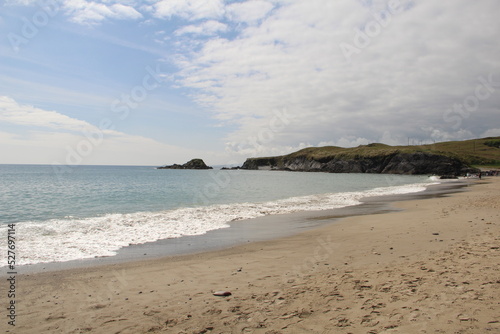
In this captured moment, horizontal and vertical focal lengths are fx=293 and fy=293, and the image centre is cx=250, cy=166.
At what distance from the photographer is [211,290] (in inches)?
273

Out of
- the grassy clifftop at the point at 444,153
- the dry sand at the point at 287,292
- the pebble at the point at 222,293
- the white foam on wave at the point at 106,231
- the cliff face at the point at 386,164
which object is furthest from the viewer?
the grassy clifftop at the point at 444,153

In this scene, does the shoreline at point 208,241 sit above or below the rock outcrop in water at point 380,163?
below

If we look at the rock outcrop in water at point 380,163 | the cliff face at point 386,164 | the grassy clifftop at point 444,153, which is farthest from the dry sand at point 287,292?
the grassy clifftop at point 444,153

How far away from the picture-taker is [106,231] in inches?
601

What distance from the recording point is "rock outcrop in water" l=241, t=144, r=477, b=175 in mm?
104750

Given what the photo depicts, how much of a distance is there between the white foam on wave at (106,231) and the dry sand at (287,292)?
2.90 metres

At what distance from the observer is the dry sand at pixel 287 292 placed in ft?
16.8

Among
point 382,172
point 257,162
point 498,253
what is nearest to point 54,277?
point 498,253

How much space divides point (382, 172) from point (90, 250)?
126328 mm

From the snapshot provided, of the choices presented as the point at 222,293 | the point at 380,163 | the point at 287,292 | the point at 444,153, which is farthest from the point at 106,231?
the point at 380,163

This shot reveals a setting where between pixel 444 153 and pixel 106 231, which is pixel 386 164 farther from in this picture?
pixel 106 231

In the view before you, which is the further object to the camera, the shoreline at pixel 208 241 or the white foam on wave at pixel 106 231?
the white foam on wave at pixel 106 231

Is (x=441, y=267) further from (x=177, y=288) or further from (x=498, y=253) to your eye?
(x=177, y=288)

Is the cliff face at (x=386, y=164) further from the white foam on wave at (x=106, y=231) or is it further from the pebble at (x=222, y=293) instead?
the pebble at (x=222, y=293)
